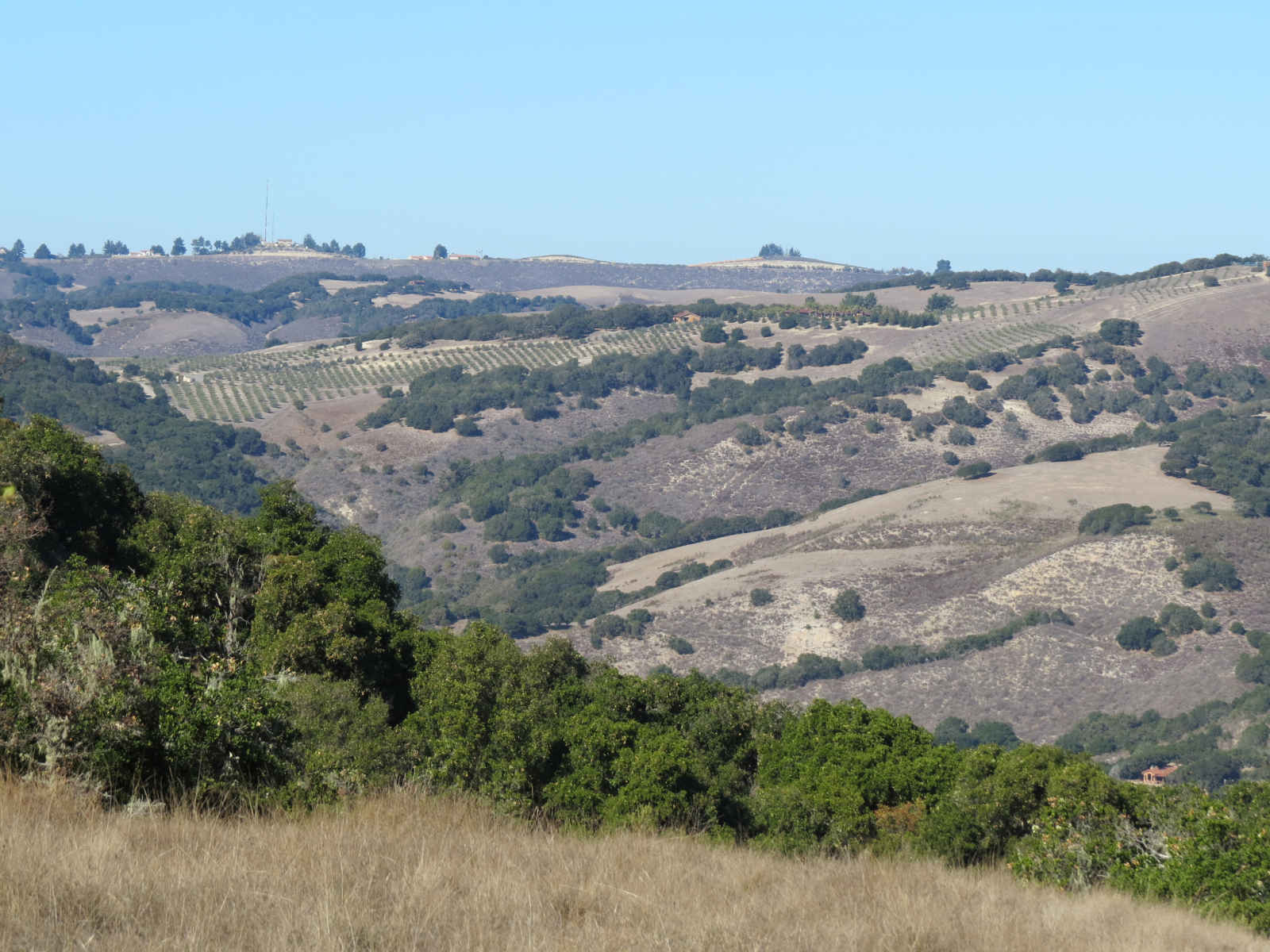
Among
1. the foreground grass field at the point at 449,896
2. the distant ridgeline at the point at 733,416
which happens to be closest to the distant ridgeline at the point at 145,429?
the distant ridgeline at the point at 733,416

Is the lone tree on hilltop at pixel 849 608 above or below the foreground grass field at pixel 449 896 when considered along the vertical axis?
below

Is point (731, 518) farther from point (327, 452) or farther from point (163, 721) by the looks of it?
point (163, 721)

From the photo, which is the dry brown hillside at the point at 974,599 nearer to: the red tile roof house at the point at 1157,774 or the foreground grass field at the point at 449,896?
the red tile roof house at the point at 1157,774

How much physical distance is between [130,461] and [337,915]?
13531cm

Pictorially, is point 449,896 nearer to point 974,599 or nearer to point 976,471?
point 974,599

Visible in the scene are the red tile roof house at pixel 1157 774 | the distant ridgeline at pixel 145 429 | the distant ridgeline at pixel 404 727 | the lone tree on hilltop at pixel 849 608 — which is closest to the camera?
the distant ridgeline at pixel 404 727

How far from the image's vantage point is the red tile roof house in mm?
64250

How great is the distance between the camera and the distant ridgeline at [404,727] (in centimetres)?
1202

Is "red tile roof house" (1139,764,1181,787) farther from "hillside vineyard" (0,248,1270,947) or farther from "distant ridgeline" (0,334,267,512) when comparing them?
"distant ridgeline" (0,334,267,512)

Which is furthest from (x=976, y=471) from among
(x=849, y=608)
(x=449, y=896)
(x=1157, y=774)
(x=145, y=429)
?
(x=449, y=896)

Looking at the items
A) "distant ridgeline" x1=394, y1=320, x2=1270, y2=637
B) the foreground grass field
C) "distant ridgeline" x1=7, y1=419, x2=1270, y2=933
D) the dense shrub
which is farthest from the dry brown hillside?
the foreground grass field

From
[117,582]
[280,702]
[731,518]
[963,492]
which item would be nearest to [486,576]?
[731,518]

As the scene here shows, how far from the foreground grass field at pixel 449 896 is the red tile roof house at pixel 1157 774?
56.5 m

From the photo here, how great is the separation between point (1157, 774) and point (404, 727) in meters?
50.5
